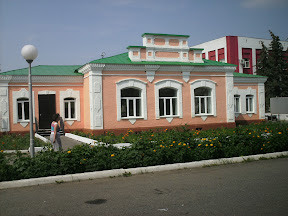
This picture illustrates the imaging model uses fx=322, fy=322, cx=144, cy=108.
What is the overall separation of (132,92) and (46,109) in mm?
5627

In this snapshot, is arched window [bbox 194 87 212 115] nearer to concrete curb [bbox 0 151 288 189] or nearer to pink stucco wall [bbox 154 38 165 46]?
pink stucco wall [bbox 154 38 165 46]

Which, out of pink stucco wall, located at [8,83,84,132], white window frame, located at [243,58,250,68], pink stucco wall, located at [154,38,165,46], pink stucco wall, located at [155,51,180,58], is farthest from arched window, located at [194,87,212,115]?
white window frame, located at [243,58,250,68]

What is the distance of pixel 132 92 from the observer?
66.5ft

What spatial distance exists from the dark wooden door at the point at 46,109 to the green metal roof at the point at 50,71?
5.08 ft

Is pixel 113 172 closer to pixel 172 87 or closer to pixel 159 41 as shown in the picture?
pixel 172 87

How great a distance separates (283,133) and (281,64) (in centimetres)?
2435

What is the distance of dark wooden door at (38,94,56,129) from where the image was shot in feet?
67.2

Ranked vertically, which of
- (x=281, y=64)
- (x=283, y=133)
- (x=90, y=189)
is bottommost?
(x=90, y=189)

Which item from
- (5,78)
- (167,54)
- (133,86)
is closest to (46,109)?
(5,78)

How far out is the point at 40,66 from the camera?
2258 cm

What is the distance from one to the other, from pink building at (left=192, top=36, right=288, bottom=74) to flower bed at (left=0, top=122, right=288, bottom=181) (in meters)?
27.6

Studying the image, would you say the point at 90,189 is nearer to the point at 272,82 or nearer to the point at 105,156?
the point at 105,156

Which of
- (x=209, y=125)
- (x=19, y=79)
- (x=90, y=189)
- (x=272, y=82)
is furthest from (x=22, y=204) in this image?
(x=272, y=82)

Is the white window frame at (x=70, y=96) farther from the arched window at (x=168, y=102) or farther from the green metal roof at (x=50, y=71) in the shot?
the arched window at (x=168, y=102)
